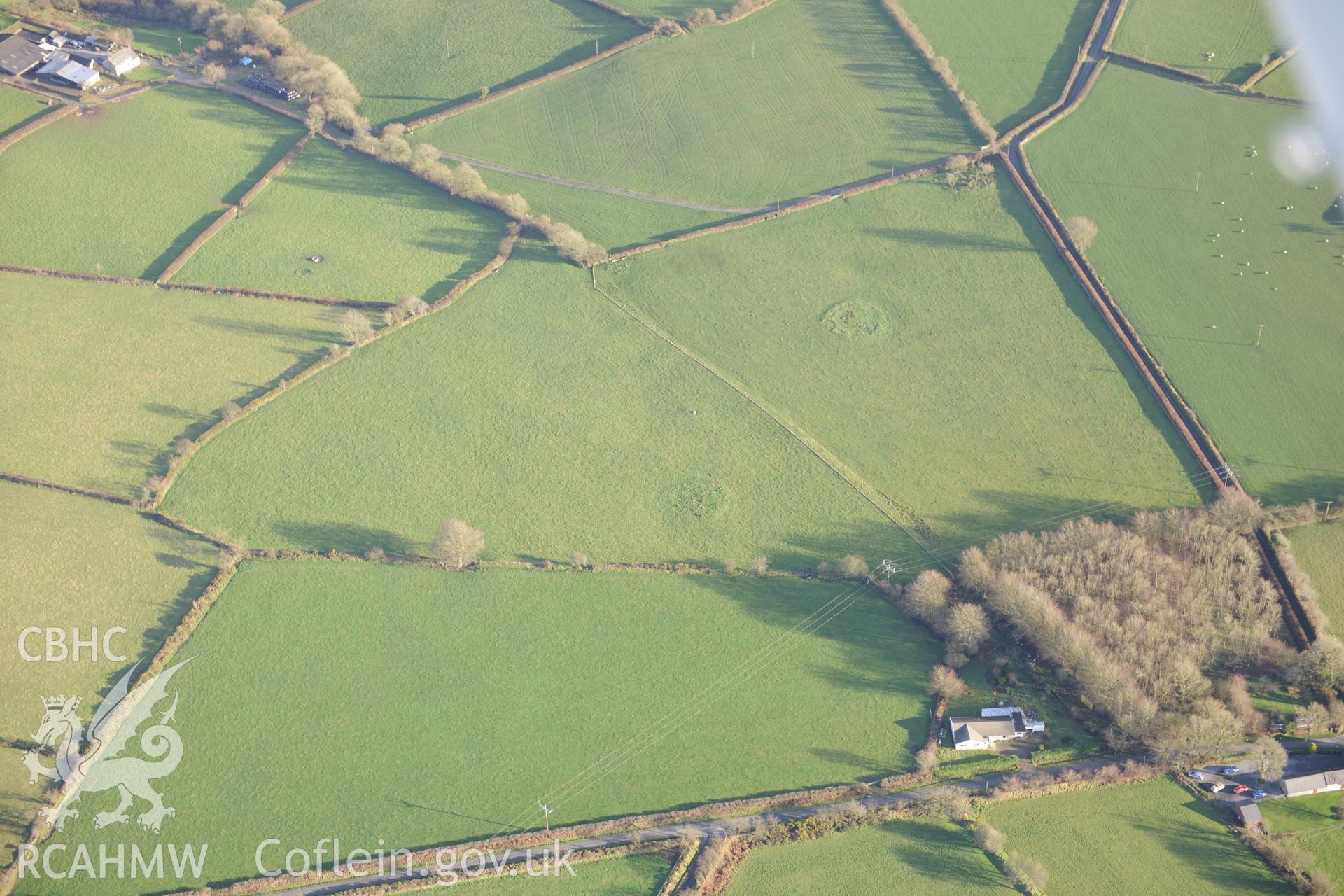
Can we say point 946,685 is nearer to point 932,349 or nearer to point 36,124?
point 932,349

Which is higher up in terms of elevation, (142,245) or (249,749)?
(142,245)

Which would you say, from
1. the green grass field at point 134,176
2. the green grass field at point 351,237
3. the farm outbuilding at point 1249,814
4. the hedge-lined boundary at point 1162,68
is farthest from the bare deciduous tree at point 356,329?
the hedge-lined boundary at point 1162,68

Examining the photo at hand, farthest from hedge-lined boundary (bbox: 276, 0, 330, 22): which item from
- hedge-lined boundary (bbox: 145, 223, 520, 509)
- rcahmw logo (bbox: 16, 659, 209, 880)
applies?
rcahmw logo (bbox: 16, 659, 209, 880)

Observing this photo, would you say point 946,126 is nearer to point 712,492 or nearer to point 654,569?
point 712,492

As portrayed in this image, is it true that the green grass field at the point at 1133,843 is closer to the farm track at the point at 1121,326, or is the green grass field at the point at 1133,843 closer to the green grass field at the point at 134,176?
the farm track at the point at 1121,326

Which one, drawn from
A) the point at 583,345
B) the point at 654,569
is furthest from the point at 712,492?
the point at 583,345
